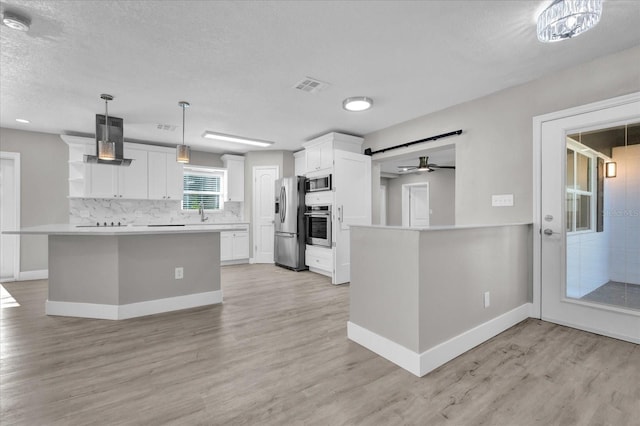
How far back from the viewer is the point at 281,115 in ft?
13.6

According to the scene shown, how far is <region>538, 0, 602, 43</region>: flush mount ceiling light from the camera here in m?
1.76

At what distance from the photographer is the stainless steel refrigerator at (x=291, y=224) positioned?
5559 millimetres

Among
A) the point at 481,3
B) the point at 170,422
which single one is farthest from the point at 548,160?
the point at 170,422

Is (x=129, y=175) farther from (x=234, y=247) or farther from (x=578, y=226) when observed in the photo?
(x=578, y=226)

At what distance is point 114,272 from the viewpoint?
3.03 m

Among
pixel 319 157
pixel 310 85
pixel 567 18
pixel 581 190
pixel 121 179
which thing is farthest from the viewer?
pixel 121 179

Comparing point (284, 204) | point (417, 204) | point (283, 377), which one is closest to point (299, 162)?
point (284, 204)

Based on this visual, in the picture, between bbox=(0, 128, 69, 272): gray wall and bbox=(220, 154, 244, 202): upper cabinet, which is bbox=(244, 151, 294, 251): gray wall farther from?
bbox=(0, 128, 69, 272): gray wall

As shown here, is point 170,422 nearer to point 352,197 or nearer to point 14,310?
point 14,310

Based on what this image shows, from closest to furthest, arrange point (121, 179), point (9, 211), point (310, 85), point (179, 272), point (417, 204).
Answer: point (310, 85)
point (179, 272)
point (9, 211)
point (121, 179)
point (417, 204)

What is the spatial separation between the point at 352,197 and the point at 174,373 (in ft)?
11.3

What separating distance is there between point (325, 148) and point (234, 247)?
2.92 m

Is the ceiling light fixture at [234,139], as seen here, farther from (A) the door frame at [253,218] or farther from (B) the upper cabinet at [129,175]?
(B) the upper cabinet at [129,175]

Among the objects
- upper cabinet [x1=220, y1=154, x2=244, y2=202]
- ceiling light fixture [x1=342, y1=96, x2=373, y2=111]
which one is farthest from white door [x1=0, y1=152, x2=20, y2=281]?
ceiling light fixture [x1=342, y1=96, x2=373, y2=111]
